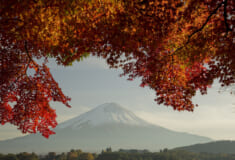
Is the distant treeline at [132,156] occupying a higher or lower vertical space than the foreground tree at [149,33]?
lower

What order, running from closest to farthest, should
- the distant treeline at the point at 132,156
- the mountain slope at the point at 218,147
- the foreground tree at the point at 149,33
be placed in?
the foreground tree at the point at 149,33 < the distant treeline at the point at 132,156 < the mountain slope at the point at 218,147

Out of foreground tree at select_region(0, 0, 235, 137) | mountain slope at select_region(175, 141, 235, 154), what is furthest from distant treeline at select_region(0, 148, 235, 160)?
foreground tree at select_region(0, 0, 235, 137)

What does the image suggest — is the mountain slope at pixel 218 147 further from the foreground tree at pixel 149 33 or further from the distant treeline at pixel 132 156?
the foreground tree at pixel 149 33

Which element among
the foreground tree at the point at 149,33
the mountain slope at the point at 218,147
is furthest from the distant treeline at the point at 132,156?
the foreground tree at the point at 149,33

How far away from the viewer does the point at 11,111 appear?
12188mm

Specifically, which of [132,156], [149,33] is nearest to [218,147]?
[132,156]

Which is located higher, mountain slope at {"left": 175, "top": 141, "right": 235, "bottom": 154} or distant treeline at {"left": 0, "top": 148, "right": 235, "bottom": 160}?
mountain slope at {"left": 175, "top": 141, "right": 235, "bottom": 154}

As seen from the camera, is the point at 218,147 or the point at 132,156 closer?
the point at 132,156

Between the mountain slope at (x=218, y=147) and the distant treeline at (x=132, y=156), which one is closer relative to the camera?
the distant treeline at (x=132, y=156)

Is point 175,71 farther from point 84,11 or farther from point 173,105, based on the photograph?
point 84,11

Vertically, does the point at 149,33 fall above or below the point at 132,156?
above

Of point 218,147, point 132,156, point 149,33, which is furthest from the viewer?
point 218,147

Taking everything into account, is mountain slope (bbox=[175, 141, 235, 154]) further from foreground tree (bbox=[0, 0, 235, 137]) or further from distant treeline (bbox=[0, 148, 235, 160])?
foreground tree (bbox=[0, 0, 235, 137])

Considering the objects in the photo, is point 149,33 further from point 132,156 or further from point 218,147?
point 218,147
